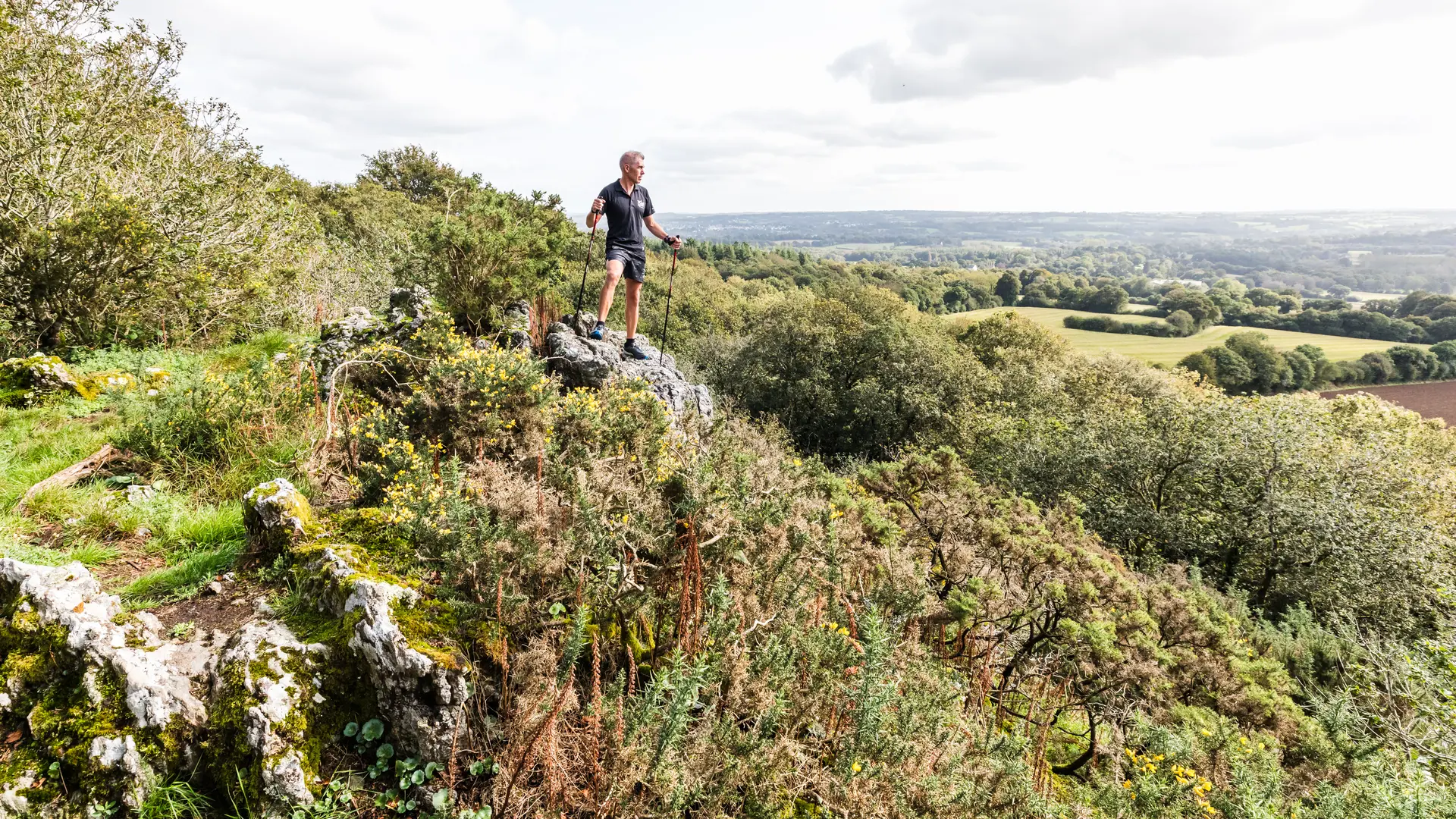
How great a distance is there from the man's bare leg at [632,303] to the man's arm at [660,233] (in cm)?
69

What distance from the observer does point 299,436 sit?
5062 millimetres

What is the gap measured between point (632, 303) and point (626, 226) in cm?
103

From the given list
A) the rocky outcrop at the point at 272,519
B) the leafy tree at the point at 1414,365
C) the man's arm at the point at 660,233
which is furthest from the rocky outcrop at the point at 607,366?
the leafy tree at the point at 1414,365

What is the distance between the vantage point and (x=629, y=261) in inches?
298

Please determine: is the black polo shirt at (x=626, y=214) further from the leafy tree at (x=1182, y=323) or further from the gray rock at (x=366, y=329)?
the leafy tree at (x=1182, y=323)

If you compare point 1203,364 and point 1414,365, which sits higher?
point 1203,364

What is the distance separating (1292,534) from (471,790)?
2102 cm

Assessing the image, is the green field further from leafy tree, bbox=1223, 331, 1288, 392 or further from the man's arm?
the man's arm

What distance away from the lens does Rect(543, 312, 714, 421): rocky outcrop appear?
7012mm

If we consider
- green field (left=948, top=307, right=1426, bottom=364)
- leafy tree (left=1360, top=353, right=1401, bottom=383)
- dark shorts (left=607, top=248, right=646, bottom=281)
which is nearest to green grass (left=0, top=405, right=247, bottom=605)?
dark shorts (left=607, top=248, right=646, bottom=281)

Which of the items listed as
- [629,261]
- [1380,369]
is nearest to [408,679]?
[629,261]

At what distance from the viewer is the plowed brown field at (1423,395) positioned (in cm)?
4412

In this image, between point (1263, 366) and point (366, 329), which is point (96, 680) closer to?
point (366, 329)

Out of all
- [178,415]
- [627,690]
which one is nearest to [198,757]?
[627,690]
